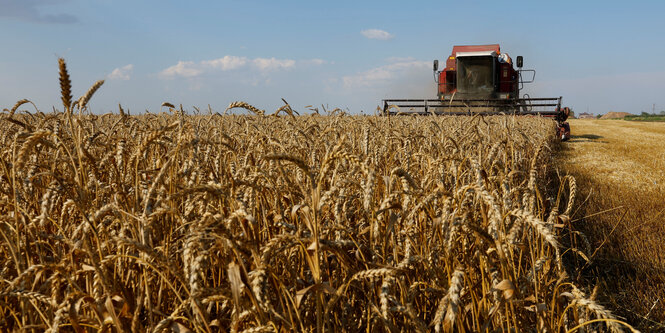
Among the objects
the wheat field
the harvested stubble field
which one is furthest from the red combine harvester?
the wheat field

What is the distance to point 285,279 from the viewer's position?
72.9 inches

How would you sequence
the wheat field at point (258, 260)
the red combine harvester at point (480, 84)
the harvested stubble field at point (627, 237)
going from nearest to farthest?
the wheat field at point (258, 260) → the harvested stubble field at point (627, 237) → the red combine harvester at point (480, 84)

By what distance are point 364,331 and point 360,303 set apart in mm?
114

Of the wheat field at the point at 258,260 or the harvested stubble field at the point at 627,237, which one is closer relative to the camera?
the wheat field at the point at 258,260

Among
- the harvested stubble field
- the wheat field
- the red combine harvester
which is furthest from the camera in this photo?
the red combine harvester

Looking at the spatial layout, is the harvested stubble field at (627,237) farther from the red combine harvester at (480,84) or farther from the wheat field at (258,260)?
the red combine harvester at (480,84)

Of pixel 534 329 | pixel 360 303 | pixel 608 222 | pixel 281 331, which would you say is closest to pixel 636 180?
pixel 608 222

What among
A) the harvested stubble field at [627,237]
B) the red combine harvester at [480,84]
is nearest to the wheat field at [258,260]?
the harvested stubble field at [627,237]

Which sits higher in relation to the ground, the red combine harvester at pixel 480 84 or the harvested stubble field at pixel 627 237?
the red combine harvester at pixel 480 84

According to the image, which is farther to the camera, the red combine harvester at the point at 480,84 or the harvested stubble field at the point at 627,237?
the red combine harvester at the point at 480,84

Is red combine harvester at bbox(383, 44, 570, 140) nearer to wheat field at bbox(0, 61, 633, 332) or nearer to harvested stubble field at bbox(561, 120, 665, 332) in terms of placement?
harvested stubble field at bbox(561, 120, 665, 332)

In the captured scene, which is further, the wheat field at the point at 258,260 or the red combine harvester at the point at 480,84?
the red combine harvester at the point at 480,84

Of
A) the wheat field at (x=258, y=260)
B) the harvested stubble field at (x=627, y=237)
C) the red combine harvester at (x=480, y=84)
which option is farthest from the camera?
the red combine harvester at (x=480, y=84)

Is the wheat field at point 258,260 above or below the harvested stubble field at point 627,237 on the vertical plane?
above
